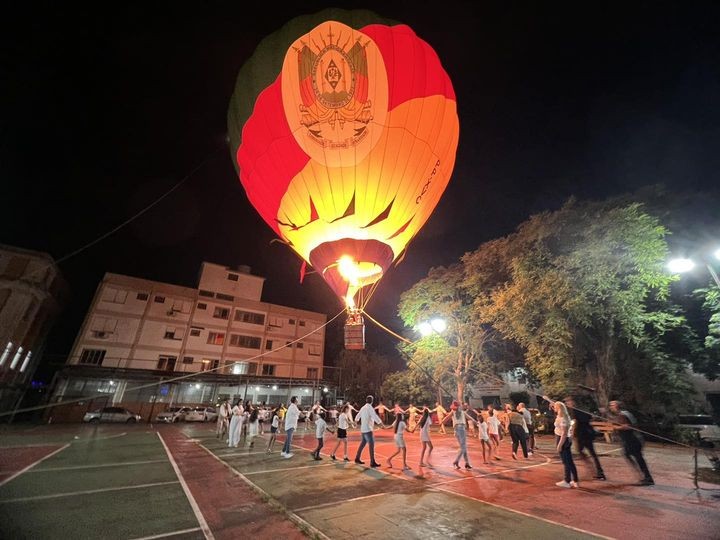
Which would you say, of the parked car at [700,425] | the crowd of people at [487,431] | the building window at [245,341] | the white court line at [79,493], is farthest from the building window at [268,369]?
the parked car at [700,425]

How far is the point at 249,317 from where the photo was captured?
3884cm

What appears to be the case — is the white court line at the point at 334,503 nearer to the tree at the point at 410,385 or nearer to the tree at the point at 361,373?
the tree at the point at 410,385

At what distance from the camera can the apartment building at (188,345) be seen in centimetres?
2873

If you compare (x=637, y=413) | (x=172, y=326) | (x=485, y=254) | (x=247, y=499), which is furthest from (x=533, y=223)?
(x=172, y=326)

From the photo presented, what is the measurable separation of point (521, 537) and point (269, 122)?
27.7ft

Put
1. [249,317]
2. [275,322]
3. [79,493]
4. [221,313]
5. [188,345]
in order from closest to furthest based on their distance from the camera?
[79,493], [188,345], [221,313], [249,317], [275,322]

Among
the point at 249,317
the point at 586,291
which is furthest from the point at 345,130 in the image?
the point at 249,317

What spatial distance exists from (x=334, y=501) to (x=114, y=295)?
118 ft

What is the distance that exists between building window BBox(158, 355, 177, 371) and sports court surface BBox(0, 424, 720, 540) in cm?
2606

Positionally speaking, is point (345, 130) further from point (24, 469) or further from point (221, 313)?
point (221, 313)

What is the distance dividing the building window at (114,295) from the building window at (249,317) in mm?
11352

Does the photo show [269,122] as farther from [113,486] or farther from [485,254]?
[485,254]

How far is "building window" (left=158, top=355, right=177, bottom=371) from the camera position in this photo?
3231 centimetres

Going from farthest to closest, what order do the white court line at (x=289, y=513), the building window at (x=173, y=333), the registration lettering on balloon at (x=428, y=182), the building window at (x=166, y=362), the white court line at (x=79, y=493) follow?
the building window at (x=173, y=333)
the building window at (x=166, y=362)
the registration lettering on balloon at (x=428, y=182)
the white court line at (x=79, y=493)
the white court line at (x=289, y=513)
